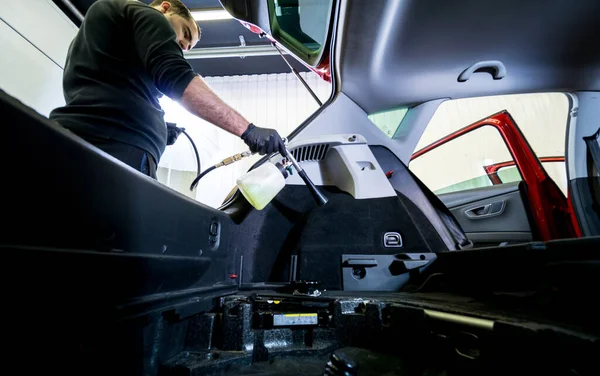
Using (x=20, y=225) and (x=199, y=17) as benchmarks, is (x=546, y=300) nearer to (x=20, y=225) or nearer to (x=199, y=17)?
(x=20, y=225)

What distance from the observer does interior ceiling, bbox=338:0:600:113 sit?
1.33 m

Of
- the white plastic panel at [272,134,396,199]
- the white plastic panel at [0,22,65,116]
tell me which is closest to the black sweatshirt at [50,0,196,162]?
the white plastic panel at [272,134,396,199]

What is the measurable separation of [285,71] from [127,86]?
5027 millimetres

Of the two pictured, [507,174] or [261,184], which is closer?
[261,184]

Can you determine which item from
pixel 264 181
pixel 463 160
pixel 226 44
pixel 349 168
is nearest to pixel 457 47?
pixel 349 168

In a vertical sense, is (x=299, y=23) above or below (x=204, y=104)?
above

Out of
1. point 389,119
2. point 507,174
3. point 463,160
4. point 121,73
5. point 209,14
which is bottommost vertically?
point 121,73

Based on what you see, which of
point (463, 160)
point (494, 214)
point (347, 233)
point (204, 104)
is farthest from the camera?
point (463, 160)

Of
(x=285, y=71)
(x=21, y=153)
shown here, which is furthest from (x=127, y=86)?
(x=285, y=71)

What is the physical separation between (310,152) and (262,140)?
45 centimetres

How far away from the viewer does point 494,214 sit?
247 cm

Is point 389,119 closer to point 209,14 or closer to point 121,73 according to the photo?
point 121,73

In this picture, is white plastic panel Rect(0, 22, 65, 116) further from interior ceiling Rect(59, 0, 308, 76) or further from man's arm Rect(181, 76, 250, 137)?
man's arm Rect(181, 76, 250, 137)

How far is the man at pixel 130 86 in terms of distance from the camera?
3.15 feet
